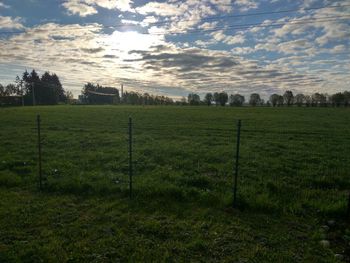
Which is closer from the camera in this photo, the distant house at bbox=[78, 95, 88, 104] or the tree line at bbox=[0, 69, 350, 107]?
the tree line at bbox=[0, 69, 350, 107]

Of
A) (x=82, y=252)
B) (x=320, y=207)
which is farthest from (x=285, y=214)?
(x=82, y=252)

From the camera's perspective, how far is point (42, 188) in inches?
297

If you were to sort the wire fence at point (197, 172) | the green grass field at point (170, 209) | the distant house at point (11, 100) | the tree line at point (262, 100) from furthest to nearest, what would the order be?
the tree line at point (262, 100), the distant house at point (11, 100), the wire fence at point (197, 172), the green grass field at point (170, 209)

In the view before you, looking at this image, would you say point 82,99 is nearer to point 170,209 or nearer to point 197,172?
point 197,172

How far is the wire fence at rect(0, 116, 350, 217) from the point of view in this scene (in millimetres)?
7062

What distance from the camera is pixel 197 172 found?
9344 millimetres

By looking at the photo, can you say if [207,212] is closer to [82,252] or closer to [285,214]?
[285,214]

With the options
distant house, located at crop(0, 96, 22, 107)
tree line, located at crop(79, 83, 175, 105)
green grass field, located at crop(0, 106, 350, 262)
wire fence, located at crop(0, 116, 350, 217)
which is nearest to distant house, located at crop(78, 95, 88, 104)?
tree line, located at crop(79, 83, 175, 105)

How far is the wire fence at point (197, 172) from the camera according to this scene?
7.06 metres

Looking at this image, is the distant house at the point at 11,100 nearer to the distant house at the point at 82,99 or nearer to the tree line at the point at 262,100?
the distant house at the point at 82,99

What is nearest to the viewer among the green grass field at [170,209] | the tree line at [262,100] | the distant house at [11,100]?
the green grass field at [170,209]

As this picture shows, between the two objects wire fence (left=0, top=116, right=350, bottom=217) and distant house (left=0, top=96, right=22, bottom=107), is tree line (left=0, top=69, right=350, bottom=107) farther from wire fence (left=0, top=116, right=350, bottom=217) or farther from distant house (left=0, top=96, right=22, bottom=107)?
wire fence (left=0, top=116, right=350, bottom=217)

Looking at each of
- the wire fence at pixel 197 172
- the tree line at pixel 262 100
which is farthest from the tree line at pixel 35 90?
the wire fence at pixel 197 172

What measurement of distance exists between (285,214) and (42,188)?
19.6 ft
